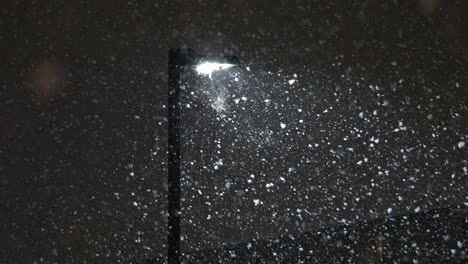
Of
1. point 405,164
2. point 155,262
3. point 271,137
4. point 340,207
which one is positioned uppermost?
point 271,137

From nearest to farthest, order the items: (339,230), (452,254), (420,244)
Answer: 1. (452,254)
2. (420,244)
3. (339,230)

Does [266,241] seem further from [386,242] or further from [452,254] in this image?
[452,254]

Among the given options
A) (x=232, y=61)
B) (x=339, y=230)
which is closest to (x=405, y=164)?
(x=339, y=230)

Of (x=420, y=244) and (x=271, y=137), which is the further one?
(x=271, y=137)

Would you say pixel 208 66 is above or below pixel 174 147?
above

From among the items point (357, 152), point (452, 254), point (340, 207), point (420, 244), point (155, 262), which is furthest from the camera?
point (357, 152)

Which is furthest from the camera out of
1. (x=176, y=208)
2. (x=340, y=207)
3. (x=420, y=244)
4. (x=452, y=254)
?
(x=340, y=207)

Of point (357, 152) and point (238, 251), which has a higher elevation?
point (357, 152)

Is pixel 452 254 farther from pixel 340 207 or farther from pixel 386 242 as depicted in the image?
pixel 340 207

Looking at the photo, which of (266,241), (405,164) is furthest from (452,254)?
(405,164)
